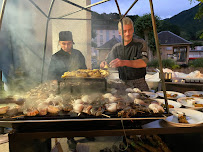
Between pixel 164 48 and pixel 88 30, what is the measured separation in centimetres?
2444

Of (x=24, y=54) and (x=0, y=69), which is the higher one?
(x=24, y=54)

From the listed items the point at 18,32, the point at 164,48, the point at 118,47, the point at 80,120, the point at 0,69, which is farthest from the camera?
the point at 164,48

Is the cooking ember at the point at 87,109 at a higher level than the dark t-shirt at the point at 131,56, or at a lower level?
lower

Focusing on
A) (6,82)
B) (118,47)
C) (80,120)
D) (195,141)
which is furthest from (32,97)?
(6,82)

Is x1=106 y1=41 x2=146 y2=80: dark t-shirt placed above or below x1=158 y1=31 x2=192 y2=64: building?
below

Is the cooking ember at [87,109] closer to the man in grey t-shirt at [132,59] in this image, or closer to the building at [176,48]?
the man in grey t-shirt at [132,59]

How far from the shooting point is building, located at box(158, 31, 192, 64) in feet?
79.5

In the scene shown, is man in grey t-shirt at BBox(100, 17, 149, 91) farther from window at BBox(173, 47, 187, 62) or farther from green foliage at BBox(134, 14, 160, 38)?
window at BBox(173, 47, 187, 62)

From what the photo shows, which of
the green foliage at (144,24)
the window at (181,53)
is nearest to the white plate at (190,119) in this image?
the green foliage at (144,24)

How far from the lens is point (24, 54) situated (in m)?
5.25

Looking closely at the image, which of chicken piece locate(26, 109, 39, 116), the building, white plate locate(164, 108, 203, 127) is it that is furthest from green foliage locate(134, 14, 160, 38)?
chicken piece locate(26, 109, 39, 116)

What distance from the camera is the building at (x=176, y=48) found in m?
24.2

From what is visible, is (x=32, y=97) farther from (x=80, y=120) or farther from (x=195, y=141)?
(x=195, y=141)

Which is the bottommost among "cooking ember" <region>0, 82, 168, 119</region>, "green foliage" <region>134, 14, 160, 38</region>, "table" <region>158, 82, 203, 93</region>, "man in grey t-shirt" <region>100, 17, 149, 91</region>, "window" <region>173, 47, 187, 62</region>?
"table" <region>158, 82, 203, 93</region>
